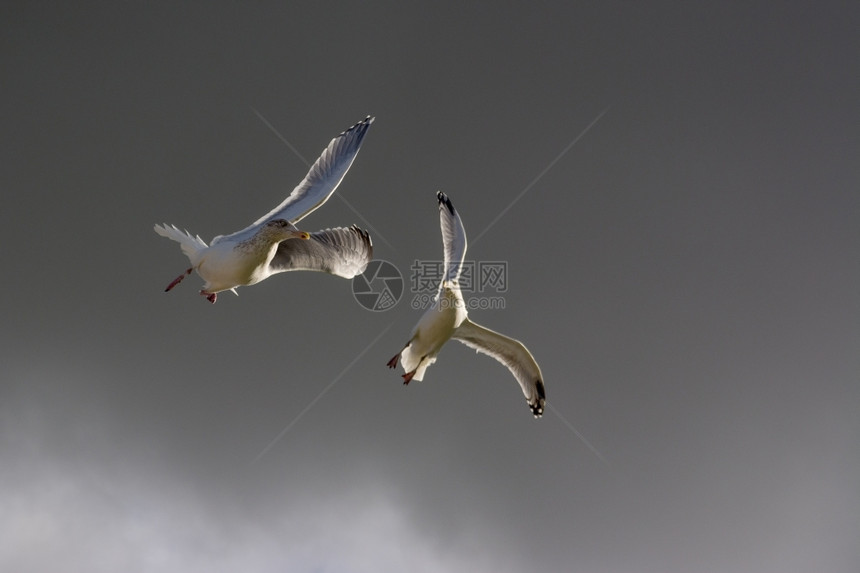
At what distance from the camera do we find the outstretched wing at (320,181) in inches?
250

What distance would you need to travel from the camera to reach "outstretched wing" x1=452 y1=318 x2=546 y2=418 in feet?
23.4

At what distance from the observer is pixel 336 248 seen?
6.41 meters

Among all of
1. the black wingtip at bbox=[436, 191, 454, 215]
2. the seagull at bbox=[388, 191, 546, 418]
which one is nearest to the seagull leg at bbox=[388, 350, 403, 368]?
the seagull at bbox=[388, 191, 546, 418]

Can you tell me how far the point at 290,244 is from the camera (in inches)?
252

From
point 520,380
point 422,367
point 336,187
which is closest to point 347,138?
point 336,187

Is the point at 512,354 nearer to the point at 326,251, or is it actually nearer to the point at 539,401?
the point at 539,401

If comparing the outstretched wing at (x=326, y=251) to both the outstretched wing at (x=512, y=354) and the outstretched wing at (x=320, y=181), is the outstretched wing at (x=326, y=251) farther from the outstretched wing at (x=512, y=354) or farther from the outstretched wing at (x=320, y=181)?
the outstretched wing at (x=512, y=354)

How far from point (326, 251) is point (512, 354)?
2.17m

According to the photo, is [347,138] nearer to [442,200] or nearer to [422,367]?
[442,200]

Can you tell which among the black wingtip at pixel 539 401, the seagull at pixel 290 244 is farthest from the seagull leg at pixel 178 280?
the black wingtip at pixel 539 401

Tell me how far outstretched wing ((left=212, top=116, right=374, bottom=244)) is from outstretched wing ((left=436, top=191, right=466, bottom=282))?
1.12m

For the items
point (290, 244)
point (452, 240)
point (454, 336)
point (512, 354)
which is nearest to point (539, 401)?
point (512, 354)

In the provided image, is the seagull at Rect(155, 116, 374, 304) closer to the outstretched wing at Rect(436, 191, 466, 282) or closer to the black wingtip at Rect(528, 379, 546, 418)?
the outstretched wing at Rect(436, 191, 466, 282)

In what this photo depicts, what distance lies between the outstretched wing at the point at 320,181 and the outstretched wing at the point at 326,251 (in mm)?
259
